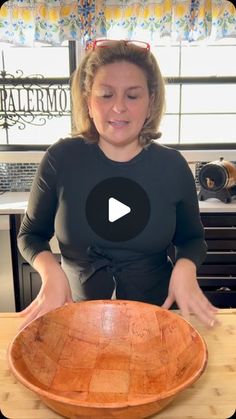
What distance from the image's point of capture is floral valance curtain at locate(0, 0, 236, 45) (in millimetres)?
2506

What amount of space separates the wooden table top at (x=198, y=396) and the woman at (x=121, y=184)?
331 millimetres

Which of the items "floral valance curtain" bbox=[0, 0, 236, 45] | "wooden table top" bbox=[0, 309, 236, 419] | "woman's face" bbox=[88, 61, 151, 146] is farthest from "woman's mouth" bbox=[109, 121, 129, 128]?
"floral valance curtain" bbox=[0, 0, 236, 45]

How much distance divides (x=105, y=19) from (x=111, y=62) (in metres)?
1.55

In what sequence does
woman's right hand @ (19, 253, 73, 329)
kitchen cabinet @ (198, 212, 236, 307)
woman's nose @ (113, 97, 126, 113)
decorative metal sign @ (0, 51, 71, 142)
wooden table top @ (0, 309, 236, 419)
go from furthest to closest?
decorative metal sign @ (0, 51, 71, 142) < kitchen cabinet @ (198, 212, 236, 307) < woman's nose @ (113, 97, 126, 113) < woman's right hand @ (19, 253, 73, 329) < wooden table top @ (0, 309, 236, 419)

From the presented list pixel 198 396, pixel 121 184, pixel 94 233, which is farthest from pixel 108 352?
pixel 121 184

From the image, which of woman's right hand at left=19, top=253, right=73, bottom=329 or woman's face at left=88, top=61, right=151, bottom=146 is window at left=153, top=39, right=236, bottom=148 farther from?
woman's right hand at left=19, top=253, right=73, bottom=329

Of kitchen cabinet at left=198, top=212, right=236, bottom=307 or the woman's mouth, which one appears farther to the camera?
kitchen cabinet at left=198, top=212, right=236, bottom=307

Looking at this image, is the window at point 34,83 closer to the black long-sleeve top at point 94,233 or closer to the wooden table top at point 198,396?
the black long-sleeve top at point 94,233

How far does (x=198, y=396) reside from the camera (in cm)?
72

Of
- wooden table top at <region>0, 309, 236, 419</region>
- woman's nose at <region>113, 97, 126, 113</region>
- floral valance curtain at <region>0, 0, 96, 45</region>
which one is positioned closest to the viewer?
wooden table top at <region>0, 309, 236, 419</region>

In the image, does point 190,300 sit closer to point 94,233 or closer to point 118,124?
point 94,233
